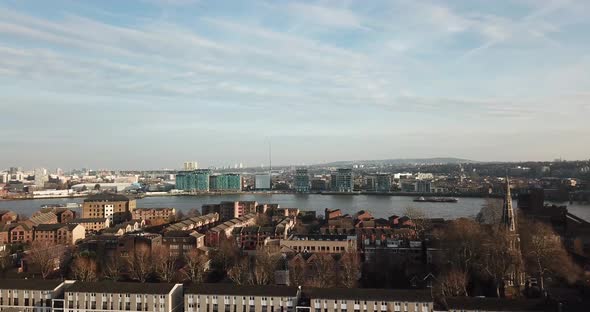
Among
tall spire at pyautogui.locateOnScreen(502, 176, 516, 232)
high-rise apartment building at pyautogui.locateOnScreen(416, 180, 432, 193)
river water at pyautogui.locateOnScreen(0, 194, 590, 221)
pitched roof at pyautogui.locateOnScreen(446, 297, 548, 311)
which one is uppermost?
tall spire at pyautogui.locateOnScreen(502, 176, 516, 232)

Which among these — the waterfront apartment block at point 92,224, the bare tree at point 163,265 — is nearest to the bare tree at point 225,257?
the bare tree at point 163,265

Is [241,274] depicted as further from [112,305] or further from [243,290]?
[112,305]

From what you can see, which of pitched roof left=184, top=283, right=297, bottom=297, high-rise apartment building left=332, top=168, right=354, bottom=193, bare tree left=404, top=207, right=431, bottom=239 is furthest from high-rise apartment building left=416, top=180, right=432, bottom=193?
pitched roof left=184, top=283, right=297, bottom=297

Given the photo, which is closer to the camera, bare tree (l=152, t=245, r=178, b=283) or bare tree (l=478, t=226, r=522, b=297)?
bare tree (l=478, t=226, r=522, b=297)

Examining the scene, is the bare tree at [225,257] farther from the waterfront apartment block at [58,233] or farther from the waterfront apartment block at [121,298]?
the waterfront apartment block at [58,233]

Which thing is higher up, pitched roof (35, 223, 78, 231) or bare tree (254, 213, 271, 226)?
pitched roof (35, 223, 78, 231)

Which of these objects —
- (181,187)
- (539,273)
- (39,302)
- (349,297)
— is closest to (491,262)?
(539,273)

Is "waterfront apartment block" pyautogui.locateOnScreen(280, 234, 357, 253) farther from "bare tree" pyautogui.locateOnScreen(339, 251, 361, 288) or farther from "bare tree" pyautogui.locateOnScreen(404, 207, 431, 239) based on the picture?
"bare tree" pyautogui.locateOnScreen(404, 207, 431, 239)

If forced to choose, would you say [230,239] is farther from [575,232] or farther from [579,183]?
[579,183]
